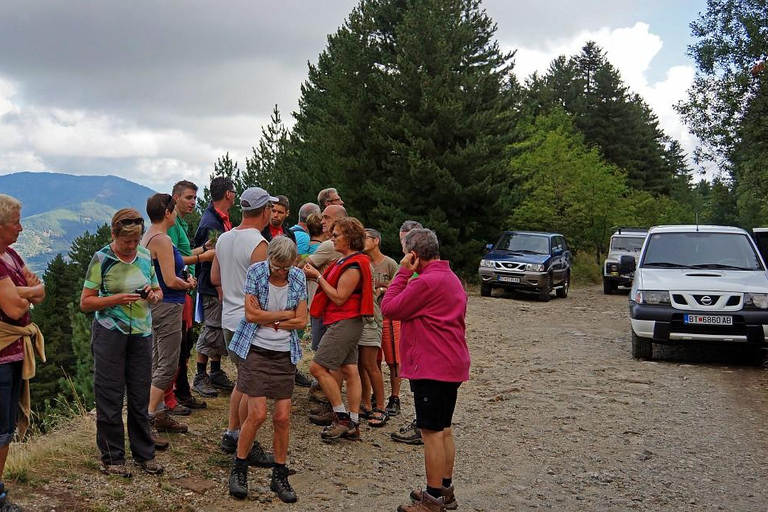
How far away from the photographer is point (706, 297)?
1023cm

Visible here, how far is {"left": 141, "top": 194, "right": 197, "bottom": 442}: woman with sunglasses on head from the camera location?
5.55 metres

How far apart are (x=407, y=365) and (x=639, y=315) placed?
6.47 m

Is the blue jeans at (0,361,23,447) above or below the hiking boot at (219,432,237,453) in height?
above

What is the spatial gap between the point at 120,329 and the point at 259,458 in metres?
1.51

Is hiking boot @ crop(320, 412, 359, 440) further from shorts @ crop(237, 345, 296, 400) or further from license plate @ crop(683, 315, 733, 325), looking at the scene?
license plate @ crop(683, 315, 733, 325)

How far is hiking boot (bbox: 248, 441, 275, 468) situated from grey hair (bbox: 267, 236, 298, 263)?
5.23 feet

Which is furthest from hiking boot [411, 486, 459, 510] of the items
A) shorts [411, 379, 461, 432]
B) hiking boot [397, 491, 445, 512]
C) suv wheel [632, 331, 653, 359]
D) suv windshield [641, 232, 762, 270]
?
suv windshield [641, 232, 762, 270]

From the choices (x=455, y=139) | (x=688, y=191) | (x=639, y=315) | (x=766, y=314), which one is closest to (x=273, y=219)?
(x=639, y=315)

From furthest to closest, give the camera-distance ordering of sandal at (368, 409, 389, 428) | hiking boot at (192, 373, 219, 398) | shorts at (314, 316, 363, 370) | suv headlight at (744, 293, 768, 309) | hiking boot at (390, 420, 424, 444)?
suv headlight at (744, 293, 768, 309) → hiking boot at (192, 373, 219, 398) → sandal at (368, 409, 389, 428) → hiking boot at (390, 420, 424, 444) → shorts at (314, 316, 363, 370)

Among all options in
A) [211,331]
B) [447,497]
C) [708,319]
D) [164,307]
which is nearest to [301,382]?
[211,331]

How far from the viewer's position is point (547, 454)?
6.62 m

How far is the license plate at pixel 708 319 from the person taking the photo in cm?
1009

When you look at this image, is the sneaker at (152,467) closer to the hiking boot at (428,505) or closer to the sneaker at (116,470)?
the sneaker at (116,470)

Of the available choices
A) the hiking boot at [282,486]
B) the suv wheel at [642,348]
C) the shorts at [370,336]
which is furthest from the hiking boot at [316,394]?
the suv wheel at [642,348]
